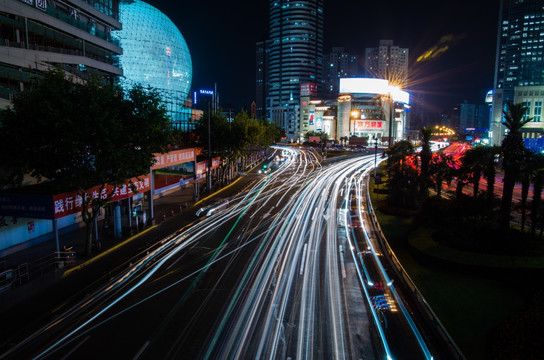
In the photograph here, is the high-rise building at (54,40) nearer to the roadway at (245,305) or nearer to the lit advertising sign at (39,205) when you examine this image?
the lit advertising sign at (39,205)

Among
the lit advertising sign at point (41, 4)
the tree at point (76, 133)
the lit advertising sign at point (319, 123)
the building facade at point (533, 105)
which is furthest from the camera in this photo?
the lit advertising sign at point (319, 123)

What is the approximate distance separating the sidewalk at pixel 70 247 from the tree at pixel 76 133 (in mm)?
1706

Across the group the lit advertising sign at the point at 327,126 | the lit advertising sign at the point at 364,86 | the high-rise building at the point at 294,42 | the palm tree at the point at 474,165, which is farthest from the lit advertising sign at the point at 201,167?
the high-rise building at the point at 294,42

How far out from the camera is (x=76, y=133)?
57.2 ft

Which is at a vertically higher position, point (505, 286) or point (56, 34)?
point (56, 34)

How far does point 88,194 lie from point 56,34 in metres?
23.2

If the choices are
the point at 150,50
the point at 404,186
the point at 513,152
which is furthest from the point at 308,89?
the point at 513,152

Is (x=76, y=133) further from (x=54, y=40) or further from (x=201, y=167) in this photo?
(x=201, y=167)

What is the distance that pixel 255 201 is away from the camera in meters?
37.1

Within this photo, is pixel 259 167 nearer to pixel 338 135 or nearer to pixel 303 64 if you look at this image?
pixel 338 135

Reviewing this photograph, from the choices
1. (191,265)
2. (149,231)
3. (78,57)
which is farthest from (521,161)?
(78,57)

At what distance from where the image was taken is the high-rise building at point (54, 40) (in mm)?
27641

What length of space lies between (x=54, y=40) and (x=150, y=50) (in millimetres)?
36354

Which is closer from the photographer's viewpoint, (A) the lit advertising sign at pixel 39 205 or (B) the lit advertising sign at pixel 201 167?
(A) the lit advertising sign at pixel 39 205
